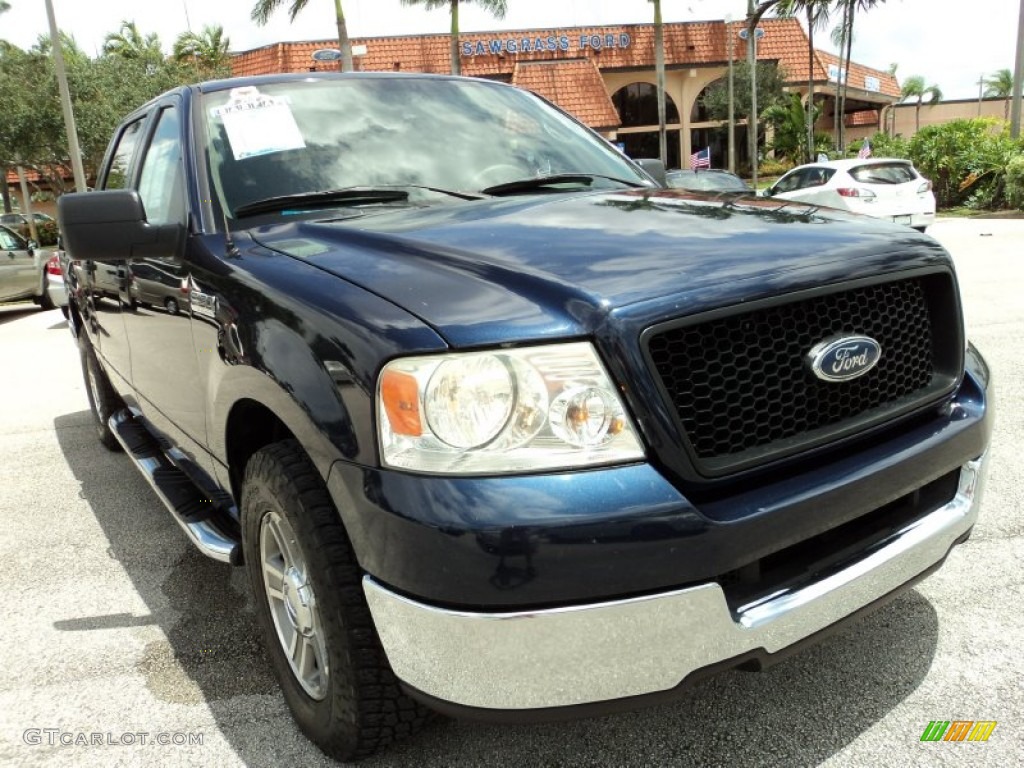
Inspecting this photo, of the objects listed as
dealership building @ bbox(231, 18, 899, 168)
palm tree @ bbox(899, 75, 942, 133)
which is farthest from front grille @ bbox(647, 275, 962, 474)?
palm tree @ bbox(899, 75, 942, 133)

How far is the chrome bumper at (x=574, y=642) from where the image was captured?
159cm

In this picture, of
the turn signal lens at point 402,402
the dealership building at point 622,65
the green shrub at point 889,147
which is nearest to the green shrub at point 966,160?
the green shrub at point 889,147

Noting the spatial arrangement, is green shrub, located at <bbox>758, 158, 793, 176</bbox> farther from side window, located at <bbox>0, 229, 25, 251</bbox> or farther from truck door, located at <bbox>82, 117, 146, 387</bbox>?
truck door, located at <bbox>82, 117, 146, 387</bbox>

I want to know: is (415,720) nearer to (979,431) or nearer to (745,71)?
(979,431)

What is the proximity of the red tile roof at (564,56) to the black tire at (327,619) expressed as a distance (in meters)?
30.5

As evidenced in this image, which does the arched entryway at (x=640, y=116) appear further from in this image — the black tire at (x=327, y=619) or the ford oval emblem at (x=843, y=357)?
the black tire at (x=327, y=619)

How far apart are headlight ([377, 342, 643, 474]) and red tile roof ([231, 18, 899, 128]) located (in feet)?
101

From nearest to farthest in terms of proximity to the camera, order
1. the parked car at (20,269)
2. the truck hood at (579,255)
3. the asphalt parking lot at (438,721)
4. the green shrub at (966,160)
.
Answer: the truck hood at (579,255) < the asphalt parking lot at (438,721) < the parked car at (20,269) < the green shrub at (966,160)

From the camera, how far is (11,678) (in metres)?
2.71

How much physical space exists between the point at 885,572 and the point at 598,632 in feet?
2.52

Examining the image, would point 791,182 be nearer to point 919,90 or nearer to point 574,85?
point 574,85

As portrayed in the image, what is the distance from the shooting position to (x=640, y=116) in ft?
128

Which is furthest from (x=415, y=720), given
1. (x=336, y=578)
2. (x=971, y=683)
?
(x=971, y=683)

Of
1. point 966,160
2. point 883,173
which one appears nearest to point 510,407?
point 883,173
